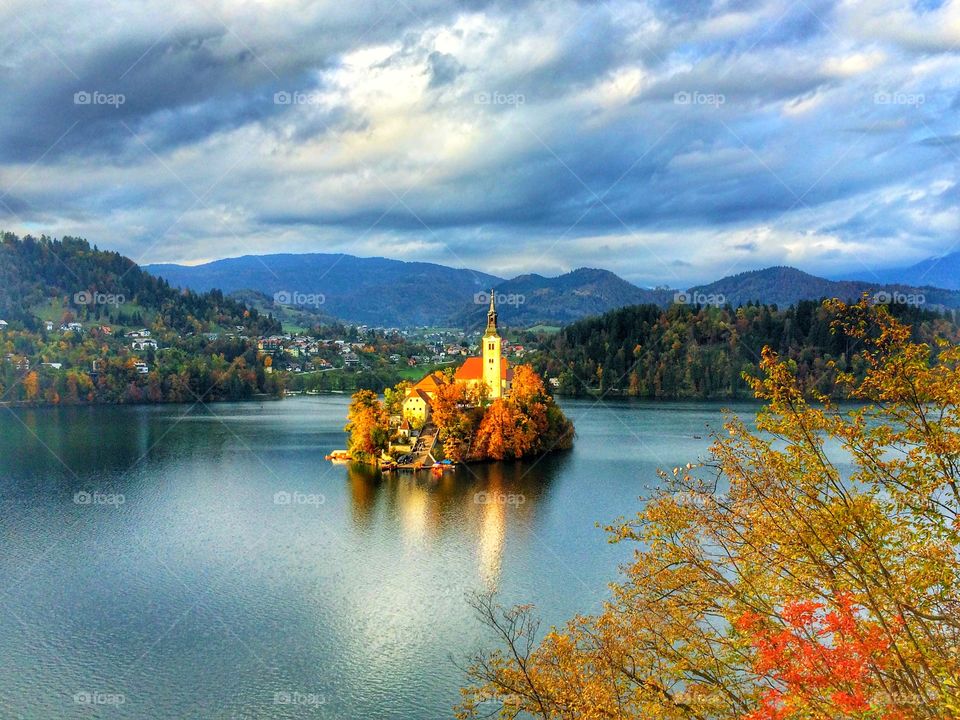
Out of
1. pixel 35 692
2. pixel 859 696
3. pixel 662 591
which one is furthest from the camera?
pixel 35 692

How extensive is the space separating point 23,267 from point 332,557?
16009cm

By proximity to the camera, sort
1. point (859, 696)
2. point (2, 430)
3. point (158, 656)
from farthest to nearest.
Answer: point (2, 430) < point (158, 656) < point (859, 696)

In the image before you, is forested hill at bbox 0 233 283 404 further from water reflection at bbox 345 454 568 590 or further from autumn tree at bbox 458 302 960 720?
autumn tree at bbox 458 302 960 720

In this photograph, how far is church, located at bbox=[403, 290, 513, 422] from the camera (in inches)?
2474

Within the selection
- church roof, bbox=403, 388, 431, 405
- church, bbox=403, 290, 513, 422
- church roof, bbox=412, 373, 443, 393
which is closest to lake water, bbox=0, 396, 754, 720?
church, bbox=403, 290, 513, 422

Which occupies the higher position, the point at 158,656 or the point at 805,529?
the point at 805,529

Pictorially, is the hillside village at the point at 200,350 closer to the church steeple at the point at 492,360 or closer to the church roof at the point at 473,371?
the church roof at the point at 473,371

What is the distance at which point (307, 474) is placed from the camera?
51062 mm

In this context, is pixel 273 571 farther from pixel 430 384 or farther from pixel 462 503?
pixel 430 384

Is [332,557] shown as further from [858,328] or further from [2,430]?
[2,430]

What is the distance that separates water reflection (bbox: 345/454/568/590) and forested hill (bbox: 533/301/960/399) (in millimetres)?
68598

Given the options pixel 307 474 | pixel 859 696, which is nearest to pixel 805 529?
pixel 859 696

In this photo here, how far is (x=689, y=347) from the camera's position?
416ft

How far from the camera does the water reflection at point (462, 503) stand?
34875 mm
